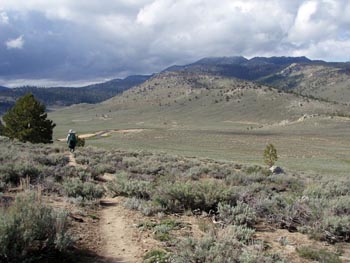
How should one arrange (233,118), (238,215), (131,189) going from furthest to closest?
(233,118) < (131,189) < (238,215)

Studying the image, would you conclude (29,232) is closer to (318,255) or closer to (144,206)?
(144,206)

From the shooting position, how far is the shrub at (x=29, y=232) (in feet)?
15.8

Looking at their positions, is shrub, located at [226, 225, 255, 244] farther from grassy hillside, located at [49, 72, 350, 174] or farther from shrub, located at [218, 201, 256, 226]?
grassy hillside, located at [49, 72, 350, 174]

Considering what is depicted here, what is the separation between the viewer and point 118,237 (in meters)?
6.61

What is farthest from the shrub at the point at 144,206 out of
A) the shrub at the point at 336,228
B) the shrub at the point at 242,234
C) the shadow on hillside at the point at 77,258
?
the shrub at the point at 336,228

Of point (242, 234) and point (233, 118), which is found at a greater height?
point (242, 234)

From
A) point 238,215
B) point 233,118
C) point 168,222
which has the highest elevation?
point 238,215

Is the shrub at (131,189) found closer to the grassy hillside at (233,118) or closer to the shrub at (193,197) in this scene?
the shrub at (193,197)

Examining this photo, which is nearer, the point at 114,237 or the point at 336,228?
the point at 114,237

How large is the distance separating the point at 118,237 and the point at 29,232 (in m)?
1.94

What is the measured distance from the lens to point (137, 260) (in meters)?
5.52

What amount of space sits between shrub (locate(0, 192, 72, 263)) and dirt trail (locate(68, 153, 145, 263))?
76 cm

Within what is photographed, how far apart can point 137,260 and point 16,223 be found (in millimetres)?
1825

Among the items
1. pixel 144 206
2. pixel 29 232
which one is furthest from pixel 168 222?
pixel 29 232
